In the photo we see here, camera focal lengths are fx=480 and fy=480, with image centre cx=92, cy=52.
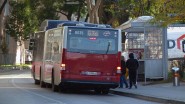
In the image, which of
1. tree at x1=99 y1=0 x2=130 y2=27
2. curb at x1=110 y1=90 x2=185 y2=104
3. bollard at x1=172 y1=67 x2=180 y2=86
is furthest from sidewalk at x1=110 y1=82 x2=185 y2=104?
tree at x1=99 y1=0 x2=130 y2=27

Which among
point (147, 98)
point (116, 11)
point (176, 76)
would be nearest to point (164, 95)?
point (147, 98)

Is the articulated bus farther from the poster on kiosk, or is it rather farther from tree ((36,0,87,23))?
tree ((36,0,87,23))

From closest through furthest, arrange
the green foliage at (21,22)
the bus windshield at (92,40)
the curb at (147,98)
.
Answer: the curb at (147,98) → the bus windshield at (92,40) → the green foliage at (21,22)

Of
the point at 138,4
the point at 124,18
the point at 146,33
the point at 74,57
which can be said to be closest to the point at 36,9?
the point at 124,18

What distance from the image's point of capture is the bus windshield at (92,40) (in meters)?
20.9

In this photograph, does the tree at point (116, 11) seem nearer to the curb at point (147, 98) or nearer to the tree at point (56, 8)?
the tree at point (56, 8)

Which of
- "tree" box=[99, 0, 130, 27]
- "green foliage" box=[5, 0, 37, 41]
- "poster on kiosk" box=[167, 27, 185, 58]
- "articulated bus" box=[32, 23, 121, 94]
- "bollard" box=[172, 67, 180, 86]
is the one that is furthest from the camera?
"green foliage" box=[5, 0, 37, 41]

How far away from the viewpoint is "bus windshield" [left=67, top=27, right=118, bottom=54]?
822 inches

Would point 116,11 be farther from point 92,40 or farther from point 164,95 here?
point 164,95

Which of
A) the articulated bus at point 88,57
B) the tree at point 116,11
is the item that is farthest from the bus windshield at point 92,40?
the tree at point 116,11

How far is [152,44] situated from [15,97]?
9.86 metres

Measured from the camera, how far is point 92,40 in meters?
21.2

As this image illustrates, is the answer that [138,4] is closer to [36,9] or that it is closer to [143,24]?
[143,24]

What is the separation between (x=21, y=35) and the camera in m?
62.1
